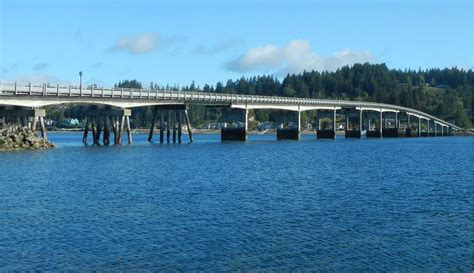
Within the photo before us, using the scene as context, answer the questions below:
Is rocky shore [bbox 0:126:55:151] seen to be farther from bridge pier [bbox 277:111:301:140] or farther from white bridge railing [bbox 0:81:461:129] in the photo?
bridge pier [bbox 277:111:301:140]

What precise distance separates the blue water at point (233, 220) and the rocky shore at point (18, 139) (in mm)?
23392

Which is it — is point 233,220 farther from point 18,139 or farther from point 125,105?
point 125,105

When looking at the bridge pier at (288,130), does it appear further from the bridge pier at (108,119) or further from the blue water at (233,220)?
the blue water at (233,220)

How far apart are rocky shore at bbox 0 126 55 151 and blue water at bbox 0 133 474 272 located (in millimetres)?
23392

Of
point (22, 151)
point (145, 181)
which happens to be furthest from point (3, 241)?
point (22, 151)

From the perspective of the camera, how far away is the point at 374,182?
173 ft

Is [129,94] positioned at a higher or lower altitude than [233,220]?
higher

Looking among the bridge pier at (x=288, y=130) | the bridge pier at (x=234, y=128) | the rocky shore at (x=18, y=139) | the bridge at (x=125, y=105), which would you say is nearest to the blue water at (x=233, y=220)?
the rocky shore at (x=18, y=139)

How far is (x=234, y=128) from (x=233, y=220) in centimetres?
10171

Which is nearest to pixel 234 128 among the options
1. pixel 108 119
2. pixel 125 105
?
pixel 108 119

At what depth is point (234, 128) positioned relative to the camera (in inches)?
5320

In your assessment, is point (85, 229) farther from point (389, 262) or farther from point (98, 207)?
point (389, 262)

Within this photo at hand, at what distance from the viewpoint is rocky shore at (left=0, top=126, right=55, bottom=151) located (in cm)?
8325

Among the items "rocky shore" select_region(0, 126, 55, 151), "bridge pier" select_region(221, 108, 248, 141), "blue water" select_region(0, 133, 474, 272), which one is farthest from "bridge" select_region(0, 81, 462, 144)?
"blue water" select_region(0, 133, 474, 272)
